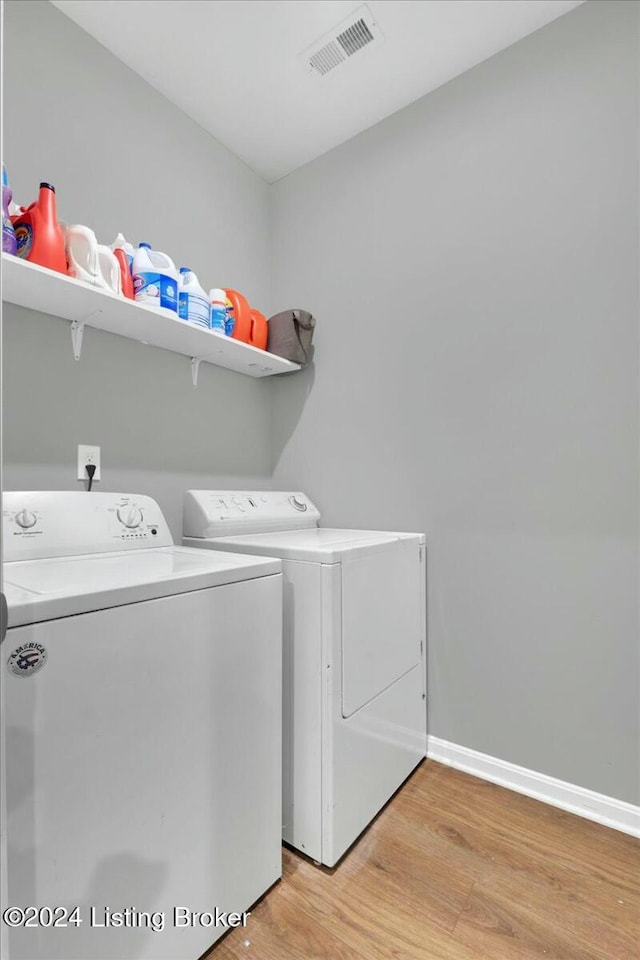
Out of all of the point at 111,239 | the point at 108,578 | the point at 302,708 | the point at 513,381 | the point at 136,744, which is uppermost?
the point at 111,239

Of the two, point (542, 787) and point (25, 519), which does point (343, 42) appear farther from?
point (542, 787)

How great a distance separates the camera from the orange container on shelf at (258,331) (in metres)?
2.00

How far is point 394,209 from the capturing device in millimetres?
1985

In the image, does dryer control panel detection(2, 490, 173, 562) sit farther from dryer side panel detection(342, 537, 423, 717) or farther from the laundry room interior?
dryer side panel detection(342, 537, 423, 717)

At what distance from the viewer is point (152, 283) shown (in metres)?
1.55

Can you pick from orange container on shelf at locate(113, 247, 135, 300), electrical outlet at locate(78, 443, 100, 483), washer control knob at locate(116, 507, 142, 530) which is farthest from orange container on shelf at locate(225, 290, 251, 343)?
washer control knob at locate(116, 507, 142, 530)

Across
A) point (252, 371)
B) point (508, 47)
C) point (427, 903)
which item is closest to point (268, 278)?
point (252, 371)

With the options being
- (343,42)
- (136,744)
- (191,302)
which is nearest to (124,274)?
(191,302)

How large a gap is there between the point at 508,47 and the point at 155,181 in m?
1.42

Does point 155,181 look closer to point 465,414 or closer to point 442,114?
point 442,114

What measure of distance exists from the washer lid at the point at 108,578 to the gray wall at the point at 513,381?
90 cm

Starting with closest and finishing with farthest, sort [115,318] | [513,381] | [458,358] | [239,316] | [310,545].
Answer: [310,545], [115,318], [513,381], [458,358], [239,316]

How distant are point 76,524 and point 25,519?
5.1 inches

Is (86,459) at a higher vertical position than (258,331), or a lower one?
lower
